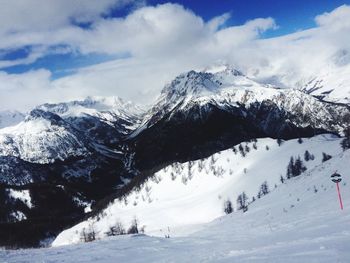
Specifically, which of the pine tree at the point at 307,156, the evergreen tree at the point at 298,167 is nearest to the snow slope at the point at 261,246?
the evergreen tree at the point at 298,167

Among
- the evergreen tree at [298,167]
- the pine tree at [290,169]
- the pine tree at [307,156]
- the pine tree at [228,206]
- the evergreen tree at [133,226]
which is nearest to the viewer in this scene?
the pine tree at [228,206]

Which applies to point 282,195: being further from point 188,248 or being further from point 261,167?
point 261,167

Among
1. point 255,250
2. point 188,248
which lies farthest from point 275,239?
point 188,248

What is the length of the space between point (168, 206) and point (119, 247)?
172 m

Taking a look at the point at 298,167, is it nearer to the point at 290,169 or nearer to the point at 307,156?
the point at 290,169

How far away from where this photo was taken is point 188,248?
27.0m

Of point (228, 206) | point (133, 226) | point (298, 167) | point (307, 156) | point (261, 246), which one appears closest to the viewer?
point (261, 246)

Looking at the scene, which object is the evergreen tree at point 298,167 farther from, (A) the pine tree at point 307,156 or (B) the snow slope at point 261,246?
(B) the snow slope at point 261,246

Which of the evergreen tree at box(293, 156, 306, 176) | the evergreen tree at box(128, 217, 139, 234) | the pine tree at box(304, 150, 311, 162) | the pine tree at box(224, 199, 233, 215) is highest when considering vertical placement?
the pine tree at box(304, 150, 311, 162)

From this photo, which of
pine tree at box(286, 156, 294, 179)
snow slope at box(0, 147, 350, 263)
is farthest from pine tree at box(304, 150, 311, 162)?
snow slope at box(0, 147, 350, 263)

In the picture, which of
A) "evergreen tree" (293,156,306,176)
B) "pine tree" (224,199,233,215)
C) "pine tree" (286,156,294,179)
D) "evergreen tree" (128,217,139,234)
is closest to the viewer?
"pine tree" (224,199,233,215)

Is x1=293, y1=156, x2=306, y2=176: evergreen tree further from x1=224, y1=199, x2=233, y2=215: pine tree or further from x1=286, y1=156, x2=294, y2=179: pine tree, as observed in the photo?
x1=224, y1=199, x2=233, y2=215: pine tree

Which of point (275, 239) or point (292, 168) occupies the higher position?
point (292, 168)

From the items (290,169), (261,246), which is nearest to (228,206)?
(290,169)
